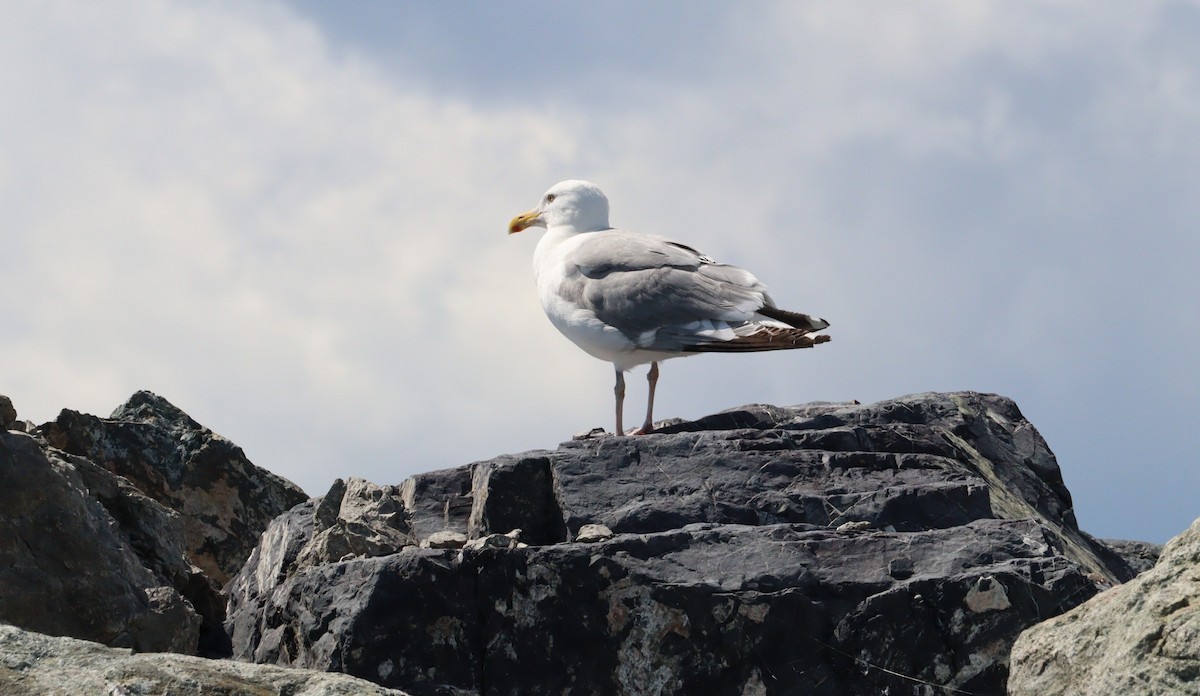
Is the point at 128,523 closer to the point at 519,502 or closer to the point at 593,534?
the point at 519,502

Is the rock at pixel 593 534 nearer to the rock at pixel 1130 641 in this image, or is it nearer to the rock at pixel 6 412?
the rock at pixel 1130 641

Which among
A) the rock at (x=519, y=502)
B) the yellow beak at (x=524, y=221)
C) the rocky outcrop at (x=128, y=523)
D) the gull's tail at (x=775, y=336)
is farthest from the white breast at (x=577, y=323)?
the rocky outcrop at (x=128, y=523)

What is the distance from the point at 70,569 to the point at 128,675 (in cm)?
404

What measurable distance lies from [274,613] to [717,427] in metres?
3.69

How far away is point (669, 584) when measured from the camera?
305 inches

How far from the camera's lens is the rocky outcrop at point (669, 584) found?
768 cm

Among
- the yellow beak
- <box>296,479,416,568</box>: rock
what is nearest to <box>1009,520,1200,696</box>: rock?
<box>296,479,416,568</box>: rock

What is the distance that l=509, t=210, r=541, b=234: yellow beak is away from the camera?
13858 millimetres

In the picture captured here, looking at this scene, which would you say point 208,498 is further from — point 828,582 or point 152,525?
point 828,582

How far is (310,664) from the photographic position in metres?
7.86

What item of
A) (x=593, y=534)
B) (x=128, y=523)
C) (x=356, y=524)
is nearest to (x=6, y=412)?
(x=128, y=523)

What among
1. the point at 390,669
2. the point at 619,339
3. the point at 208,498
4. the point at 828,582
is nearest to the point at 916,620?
the point at 828,582

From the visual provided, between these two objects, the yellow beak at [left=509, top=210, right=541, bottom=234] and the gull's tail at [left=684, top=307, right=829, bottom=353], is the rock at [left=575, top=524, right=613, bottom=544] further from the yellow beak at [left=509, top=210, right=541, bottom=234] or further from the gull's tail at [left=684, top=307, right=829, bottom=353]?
the yellow beak at [left=509, top=210, right=541, bottom=234]

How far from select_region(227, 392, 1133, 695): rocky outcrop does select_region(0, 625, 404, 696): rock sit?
10.3 feet
